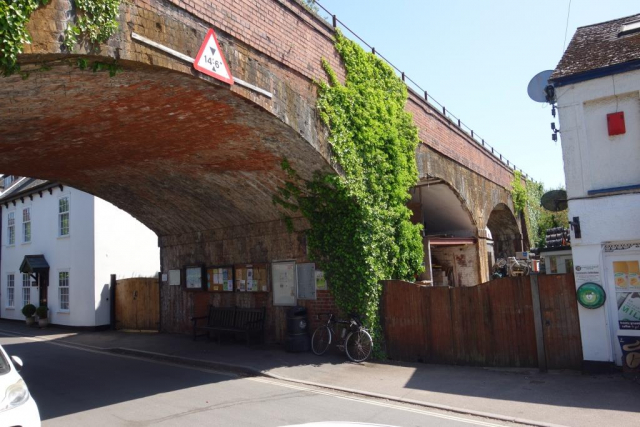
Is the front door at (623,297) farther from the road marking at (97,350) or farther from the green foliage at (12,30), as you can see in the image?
the green foliage at (12,30)

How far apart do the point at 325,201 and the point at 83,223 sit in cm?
1299

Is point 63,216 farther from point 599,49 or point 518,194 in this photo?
point 518,194

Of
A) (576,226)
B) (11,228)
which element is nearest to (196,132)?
(576,226)

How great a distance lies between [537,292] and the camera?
10.0 metres

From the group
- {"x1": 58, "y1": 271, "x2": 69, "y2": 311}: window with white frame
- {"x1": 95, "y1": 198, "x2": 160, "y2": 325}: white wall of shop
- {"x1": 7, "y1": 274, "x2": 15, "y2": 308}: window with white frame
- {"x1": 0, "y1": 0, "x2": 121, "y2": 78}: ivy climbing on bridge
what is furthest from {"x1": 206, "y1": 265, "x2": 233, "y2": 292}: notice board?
{"x1": 7, "y1": 274, "x2": 15, "y2": 308}: window with white frame

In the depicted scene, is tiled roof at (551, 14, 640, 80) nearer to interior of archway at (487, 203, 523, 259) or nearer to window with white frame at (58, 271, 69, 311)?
interior of archway at (487, 203, 523, 259)

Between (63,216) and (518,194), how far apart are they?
69.8 ft

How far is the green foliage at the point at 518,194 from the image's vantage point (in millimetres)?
24859

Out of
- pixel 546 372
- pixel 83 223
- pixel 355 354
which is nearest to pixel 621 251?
pixel 546 372

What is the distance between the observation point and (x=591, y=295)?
9.25 metres

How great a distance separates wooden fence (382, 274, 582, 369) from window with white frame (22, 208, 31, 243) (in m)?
20.5

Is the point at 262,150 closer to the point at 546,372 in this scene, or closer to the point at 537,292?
the point at 537,292

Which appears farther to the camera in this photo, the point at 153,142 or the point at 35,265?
the point at 35,265

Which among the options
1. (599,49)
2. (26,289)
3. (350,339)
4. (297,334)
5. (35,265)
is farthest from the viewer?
(26,289)
